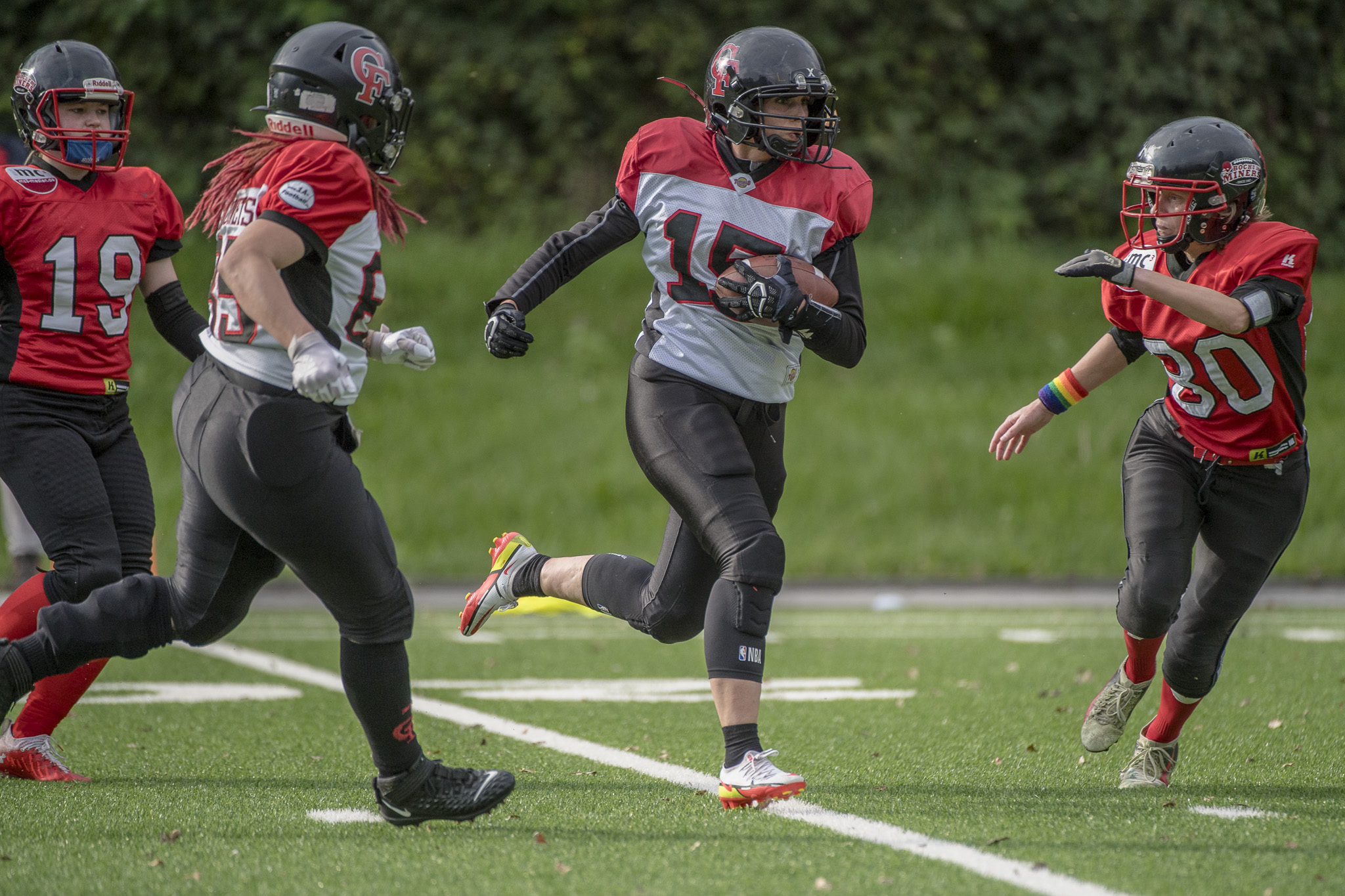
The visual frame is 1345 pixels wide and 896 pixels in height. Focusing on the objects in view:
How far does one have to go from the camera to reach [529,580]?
4395 millimetres

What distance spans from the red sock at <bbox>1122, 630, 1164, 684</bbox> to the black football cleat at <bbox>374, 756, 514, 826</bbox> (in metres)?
1.82

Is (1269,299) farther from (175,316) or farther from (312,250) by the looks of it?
(175,316)

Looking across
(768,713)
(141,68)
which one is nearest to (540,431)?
(141,68)

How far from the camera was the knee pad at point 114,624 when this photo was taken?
331 centimetres

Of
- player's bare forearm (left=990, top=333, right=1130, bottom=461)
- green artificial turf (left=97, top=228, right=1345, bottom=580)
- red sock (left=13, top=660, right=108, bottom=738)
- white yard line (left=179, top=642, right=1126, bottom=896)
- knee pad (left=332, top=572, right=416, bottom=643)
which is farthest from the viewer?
green artificial turf (left=97, top=228, right=1345, bottom=580)

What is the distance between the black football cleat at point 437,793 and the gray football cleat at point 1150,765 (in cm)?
172

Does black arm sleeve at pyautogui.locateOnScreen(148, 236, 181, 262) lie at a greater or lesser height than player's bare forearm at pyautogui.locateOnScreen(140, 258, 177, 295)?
greater

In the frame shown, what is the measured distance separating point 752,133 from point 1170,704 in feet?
6.37

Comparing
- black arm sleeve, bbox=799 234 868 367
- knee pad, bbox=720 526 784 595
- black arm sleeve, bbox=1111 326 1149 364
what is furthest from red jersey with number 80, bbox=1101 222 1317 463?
knee pad, bbox=720 526 784 595

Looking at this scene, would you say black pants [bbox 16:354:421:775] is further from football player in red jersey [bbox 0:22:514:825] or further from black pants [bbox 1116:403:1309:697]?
black pants [bbox 1116:403:1309:697]

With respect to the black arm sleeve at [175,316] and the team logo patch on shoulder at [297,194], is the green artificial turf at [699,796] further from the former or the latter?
the team logo patch on shoulder at [297,194]

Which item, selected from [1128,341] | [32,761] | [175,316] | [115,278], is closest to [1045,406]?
[1128,341]

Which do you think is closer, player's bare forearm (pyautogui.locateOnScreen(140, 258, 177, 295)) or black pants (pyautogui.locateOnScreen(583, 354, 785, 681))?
black pants (pyautogui.locateOnScreen(583, 354, 785, 681))

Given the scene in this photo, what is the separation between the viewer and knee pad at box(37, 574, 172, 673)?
331 centimetres
